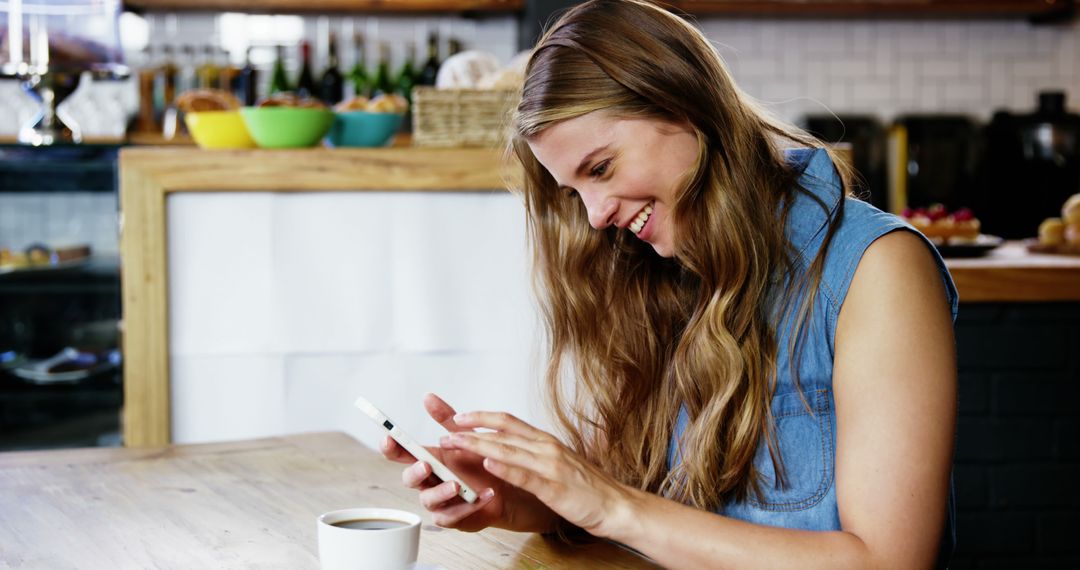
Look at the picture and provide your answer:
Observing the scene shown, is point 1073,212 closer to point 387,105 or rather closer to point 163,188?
point 387,105

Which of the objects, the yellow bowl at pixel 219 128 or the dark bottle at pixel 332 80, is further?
the dark bottle at pixel 332 80

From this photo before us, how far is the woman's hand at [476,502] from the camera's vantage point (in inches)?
46.0

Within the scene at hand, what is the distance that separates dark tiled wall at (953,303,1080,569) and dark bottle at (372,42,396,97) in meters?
3.15

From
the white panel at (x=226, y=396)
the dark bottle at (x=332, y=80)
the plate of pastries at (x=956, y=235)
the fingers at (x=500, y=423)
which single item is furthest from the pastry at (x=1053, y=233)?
the dark bottle at (x=332, y=80)

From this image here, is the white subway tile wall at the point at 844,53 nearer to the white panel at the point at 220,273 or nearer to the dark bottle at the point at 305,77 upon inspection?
the dark bottle at the point at 305,77

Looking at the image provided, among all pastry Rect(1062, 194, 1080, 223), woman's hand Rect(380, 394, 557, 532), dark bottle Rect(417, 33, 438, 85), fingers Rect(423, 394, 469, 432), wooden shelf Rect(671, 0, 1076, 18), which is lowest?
woman's hand Rect(380, 394, 557, 532)

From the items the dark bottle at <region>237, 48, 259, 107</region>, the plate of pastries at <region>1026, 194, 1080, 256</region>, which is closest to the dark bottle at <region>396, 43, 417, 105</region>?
the dark bottle at <region>237, 48, 259, 107</region>

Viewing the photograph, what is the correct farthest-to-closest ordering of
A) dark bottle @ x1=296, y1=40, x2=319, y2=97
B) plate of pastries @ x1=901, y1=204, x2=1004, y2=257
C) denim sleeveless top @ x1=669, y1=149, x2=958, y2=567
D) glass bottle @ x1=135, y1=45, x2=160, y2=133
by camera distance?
dark bottle @ x1=296, y1=40, x2=319, y2=97 < glass bottle @ x1=135, y1=45, x2=160, y2=133 < plate of pastries @ x1=901, y1=204, x2=1004, y2=257 < denim sleeveless top @ x1=669, y1=149, x2=958, y2=567

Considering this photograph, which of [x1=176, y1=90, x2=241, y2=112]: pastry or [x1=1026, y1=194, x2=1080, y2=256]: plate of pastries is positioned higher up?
[x1=176, y1=90, x2=241, y2=112]: pastry

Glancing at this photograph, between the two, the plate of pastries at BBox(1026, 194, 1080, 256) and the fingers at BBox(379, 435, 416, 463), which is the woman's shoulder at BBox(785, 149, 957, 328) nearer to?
the fingers at BBox(379, 435, 416, 463)

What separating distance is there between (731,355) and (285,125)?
1.47 m

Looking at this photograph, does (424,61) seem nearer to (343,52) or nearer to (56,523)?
(343,52)

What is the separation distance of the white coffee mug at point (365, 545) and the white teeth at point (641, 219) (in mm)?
447

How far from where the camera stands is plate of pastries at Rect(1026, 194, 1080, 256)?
2.99 m
